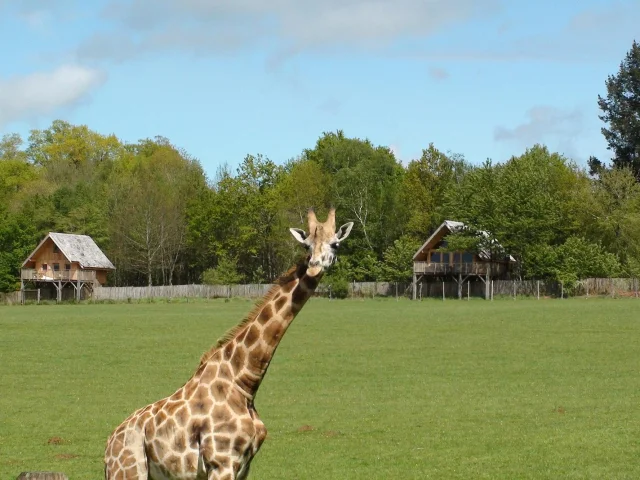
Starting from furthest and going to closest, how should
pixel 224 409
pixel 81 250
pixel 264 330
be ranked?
pixel 81 250, pixel 264 330, pixel 224 409

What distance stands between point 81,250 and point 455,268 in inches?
1524

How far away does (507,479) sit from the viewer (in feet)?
48.3

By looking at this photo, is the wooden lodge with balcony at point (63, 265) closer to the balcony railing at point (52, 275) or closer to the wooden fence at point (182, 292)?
the balcony railing at point (52, 275)

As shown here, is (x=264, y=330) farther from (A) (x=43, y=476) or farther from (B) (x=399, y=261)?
(B) (x=399, y=261)

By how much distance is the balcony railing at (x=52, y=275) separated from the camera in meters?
104

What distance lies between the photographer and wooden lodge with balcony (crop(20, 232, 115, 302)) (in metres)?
104

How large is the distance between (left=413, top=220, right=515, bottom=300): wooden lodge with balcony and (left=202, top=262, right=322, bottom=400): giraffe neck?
85.2m

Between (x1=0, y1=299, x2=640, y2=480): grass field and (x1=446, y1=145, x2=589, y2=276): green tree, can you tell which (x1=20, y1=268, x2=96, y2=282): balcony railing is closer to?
(x1=446, y1=145, x2=589, y2=276): green tree

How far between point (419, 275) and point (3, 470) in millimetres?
84512

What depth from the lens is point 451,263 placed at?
3831 inches

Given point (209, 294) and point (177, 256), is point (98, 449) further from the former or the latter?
point (177, 256)

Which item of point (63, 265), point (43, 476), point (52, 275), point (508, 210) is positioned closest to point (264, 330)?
point (43, 476)

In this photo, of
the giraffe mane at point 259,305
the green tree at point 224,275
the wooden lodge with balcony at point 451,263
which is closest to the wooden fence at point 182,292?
the green tree at point 224,275

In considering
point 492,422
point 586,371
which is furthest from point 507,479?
point 586,371
